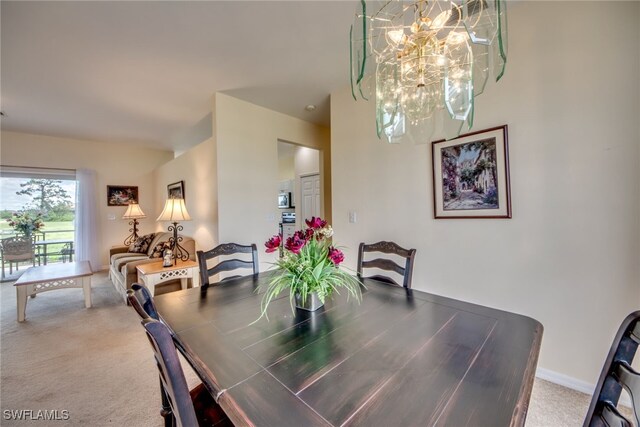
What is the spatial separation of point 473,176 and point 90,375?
10.6ft

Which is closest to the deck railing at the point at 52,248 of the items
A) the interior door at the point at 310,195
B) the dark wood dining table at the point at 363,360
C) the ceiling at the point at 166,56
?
the ceiling at the point at 166,56

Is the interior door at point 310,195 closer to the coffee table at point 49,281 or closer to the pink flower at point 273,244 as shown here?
the coffee table at point 49,281

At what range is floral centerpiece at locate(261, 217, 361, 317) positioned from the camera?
46.3 inches

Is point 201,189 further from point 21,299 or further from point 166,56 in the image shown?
point 21,299

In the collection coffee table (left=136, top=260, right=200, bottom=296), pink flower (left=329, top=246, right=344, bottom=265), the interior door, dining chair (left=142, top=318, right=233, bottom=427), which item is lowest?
coffee table (left=136, top=260, right=200, bottom=296)

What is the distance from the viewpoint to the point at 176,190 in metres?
4.75

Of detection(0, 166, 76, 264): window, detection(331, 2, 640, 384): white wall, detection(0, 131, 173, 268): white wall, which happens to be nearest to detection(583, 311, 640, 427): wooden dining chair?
detection(331, 2, 640, 384): white wall

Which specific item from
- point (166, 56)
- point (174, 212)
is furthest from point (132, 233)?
point (166, 56)

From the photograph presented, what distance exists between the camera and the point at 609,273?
152 cm

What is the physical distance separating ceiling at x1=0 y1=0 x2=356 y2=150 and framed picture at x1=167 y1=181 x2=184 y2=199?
1252 mm

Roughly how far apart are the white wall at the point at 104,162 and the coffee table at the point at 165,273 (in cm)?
310

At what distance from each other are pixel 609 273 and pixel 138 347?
11.5ft

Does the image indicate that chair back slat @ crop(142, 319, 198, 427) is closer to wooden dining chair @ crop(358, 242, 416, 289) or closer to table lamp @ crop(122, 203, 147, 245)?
wooden dining chair @ crop(358, 242, 416, 289)

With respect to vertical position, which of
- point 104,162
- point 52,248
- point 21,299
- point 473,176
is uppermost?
point 104,162
